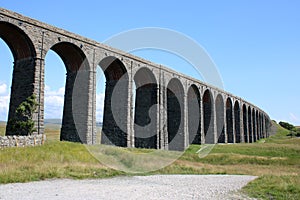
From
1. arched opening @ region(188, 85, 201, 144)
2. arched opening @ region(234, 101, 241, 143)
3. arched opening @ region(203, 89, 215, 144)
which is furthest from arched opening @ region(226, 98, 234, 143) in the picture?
arched opening @ region(188, 85, 201, 144)

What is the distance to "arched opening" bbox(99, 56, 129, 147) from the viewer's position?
29.8 metres

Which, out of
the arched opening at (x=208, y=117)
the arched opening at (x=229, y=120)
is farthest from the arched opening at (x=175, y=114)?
the arched opening at (x=229, y=120)

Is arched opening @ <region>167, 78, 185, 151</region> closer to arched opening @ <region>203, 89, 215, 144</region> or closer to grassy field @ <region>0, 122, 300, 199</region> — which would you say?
arched opening @ <region>203, 89, 215, 144</region>

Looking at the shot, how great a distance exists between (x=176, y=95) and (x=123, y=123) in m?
13.7

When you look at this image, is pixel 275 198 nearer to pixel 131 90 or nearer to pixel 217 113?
pixel 131 90

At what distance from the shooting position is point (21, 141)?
1859 cm

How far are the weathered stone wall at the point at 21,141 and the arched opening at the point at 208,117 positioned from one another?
31353 millimetres

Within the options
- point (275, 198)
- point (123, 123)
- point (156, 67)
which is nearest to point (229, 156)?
point (123, 123)

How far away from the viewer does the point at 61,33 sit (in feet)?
79.2

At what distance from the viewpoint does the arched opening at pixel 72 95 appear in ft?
84.5

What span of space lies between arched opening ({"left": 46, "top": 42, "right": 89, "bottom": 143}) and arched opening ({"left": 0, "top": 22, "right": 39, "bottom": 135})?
3.45 metres

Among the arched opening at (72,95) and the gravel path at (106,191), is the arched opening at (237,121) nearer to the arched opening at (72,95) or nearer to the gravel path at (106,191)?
the arched opening at (72,95)

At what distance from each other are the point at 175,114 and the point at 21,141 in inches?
1004

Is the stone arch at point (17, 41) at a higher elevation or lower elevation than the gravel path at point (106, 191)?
higher
